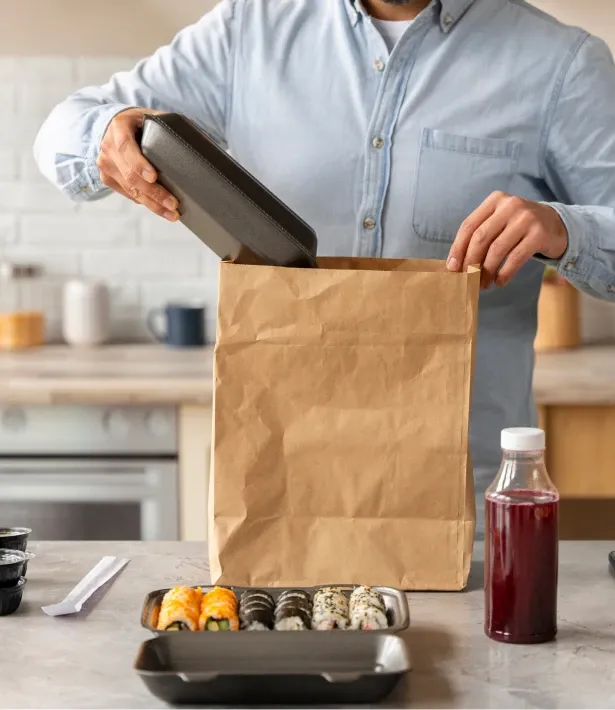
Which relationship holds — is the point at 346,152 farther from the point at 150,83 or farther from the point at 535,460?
the point at 535,460

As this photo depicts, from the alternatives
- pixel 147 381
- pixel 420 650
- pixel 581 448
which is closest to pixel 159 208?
pixel 420 650

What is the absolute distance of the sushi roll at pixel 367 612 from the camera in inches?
33.4

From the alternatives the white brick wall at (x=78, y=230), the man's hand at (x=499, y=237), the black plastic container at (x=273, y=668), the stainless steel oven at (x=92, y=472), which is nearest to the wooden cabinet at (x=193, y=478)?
the stainless steel oven at (x=92, y=472)

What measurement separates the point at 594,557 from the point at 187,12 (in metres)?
1.77

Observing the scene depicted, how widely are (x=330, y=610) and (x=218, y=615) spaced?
0.09m

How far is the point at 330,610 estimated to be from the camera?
867 millimetres

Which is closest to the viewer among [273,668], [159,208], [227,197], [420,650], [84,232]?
[273,668]

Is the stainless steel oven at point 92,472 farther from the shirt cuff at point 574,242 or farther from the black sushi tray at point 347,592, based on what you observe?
the black sushi tray at point 347,592

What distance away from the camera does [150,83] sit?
1495 mm

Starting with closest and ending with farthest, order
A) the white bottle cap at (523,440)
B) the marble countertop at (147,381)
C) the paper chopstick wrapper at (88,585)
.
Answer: the white bottle cap at (523,440)
the paper chopstick wrapper at (88,585)
the marble countertop at (147,381)

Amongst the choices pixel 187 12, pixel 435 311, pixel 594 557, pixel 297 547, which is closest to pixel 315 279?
pixel 435 311

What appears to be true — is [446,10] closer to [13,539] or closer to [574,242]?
[574,242]

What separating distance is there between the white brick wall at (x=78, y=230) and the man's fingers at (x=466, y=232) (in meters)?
1.65

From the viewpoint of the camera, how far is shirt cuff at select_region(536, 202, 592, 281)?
1146mm
